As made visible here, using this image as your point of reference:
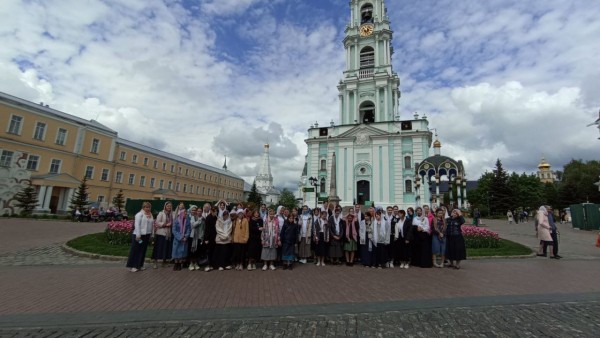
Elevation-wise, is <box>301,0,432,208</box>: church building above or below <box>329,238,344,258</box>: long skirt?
above

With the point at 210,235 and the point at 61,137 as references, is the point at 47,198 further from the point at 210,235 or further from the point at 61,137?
the point at 210,235

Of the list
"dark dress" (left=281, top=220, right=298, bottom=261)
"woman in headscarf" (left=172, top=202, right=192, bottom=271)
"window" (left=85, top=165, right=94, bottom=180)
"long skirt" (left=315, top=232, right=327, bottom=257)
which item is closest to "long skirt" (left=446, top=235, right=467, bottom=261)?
"long skirt" (left=315, top=232, right=327, bottom=257)

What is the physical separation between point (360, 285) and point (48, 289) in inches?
249

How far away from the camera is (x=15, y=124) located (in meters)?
27.3

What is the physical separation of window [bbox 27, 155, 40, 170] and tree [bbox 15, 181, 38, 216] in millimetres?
3076

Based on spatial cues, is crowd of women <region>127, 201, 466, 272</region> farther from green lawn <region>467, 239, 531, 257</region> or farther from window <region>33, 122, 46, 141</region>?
window <region>33, 122, 46, 141</region>

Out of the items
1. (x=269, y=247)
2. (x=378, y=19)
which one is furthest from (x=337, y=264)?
(x=378, y=19)

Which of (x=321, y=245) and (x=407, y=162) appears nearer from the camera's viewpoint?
(x=321, y=245)

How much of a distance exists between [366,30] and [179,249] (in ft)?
154

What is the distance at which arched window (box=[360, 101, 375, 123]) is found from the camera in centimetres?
4509

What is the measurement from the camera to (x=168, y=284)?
6250 millimetres

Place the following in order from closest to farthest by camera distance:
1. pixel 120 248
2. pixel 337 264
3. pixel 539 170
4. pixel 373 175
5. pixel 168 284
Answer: pixel 168 284 → pixel 337 264 → pixel 120 248 → pixel 373 175 → pixel 539 170

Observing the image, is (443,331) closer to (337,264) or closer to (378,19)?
(337,264)

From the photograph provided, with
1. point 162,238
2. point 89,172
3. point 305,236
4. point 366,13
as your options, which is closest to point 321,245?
point 305,236
